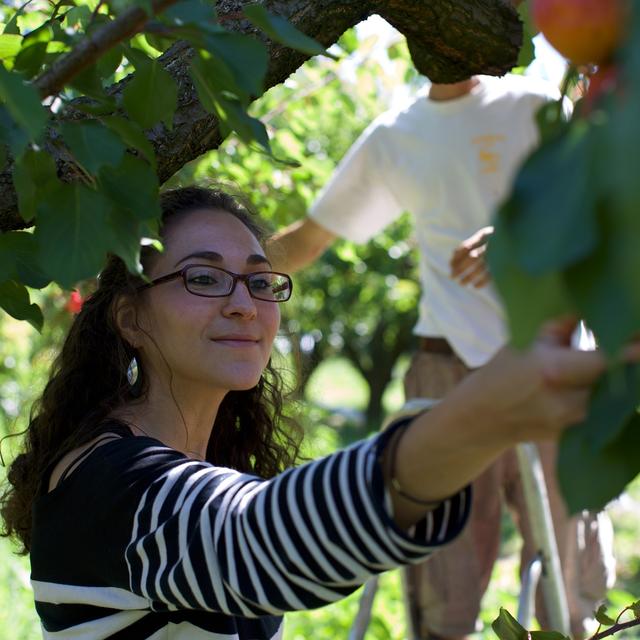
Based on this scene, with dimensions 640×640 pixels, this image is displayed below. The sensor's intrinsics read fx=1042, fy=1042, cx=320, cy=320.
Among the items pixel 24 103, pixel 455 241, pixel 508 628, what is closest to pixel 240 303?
pixel 508 628

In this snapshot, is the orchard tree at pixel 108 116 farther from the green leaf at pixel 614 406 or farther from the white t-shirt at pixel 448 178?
the white t-shirt at pixel 448 178

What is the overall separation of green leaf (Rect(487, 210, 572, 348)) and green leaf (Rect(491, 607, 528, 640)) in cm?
101

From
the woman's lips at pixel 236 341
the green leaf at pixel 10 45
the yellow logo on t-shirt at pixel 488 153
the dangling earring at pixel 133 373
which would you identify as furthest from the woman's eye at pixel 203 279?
the yellow logo on t-shirt at pixel 488 153

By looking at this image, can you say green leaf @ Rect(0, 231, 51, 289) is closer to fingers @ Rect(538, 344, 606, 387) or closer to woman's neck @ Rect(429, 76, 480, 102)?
fingers @ Rect(538, 344, 606, 387)

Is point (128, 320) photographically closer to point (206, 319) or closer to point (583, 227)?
point (206, 319)

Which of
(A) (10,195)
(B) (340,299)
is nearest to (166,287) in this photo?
(A) (10,195)

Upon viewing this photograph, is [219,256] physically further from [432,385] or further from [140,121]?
[432,385]

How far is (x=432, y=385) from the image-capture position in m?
3.51

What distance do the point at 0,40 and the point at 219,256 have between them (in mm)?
668

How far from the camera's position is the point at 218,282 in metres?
1.81

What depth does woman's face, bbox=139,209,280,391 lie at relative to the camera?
176 centimetres

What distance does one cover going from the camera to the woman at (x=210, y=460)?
3.21 ft

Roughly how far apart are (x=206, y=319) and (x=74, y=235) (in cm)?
77

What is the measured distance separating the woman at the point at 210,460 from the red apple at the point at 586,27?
0.23 meters
